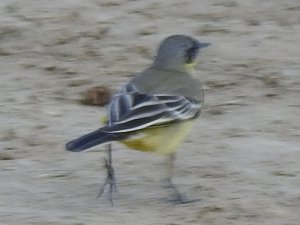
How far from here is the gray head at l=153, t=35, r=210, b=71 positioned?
7.95 metres

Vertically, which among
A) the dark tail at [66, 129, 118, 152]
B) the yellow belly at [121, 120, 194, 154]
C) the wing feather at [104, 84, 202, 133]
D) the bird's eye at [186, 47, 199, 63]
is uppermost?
the bird's eye at [186, 47, 199, 63]

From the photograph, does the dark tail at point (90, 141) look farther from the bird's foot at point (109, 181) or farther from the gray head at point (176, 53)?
the gray head at point (176, 53)

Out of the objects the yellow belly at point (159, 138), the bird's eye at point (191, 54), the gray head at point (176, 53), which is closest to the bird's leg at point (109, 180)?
the yellow belly at point (159, 138)

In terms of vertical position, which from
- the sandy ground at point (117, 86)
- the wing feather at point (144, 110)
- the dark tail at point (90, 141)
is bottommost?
the sandy ground at point (117, 86)

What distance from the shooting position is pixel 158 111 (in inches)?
285

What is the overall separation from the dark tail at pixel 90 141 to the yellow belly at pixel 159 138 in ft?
0.47

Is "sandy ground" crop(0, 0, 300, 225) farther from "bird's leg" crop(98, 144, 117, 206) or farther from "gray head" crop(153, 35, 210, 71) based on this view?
"gray head" crop(153, 35, 210, 71)

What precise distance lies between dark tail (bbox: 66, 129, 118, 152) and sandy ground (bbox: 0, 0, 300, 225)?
425mm

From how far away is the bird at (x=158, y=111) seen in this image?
7.00 meters

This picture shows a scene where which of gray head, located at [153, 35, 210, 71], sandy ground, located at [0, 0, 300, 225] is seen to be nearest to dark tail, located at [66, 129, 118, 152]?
sandy ground, located at [0, 0, 300, 225]

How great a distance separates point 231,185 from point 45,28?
380 centimetres

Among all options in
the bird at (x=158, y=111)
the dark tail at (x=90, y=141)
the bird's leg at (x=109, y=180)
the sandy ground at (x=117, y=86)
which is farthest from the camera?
the bird's leg at (x=109, y=180)

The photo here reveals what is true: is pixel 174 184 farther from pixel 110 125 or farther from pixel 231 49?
pixel 231 49

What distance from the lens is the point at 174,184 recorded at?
7.73m
